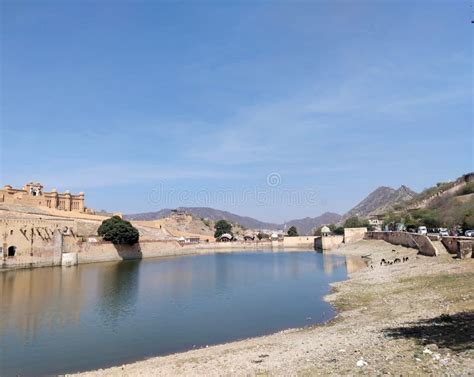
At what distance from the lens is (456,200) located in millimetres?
71625

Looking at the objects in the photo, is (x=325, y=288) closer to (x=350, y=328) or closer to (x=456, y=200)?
(x=350, y=328)

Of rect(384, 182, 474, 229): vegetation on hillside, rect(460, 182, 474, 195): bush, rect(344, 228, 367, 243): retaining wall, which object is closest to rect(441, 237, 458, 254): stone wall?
rect(384, 182, 474, 229): vegetation on hillside

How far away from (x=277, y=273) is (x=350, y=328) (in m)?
29.7

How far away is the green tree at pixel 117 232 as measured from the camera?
6172 centimetres

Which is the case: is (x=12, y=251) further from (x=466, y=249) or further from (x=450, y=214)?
(x=450, y=214)

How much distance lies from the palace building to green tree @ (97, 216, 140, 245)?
14923 mm

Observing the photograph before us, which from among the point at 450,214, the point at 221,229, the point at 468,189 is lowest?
the point at 450,214

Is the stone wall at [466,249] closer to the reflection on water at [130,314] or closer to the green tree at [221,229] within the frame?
the reflection on water at [130,314]

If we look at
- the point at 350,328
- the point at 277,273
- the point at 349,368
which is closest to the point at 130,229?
the point at 277,273

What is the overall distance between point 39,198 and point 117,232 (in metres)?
19.6

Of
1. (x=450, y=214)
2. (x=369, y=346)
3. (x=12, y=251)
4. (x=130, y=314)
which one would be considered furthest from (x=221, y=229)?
(x=369, y=346)

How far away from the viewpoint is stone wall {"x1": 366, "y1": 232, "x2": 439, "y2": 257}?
33656 mm

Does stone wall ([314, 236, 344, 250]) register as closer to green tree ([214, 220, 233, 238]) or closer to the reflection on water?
green tree ([214, 220, 233, 238])

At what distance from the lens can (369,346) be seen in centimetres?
1145
